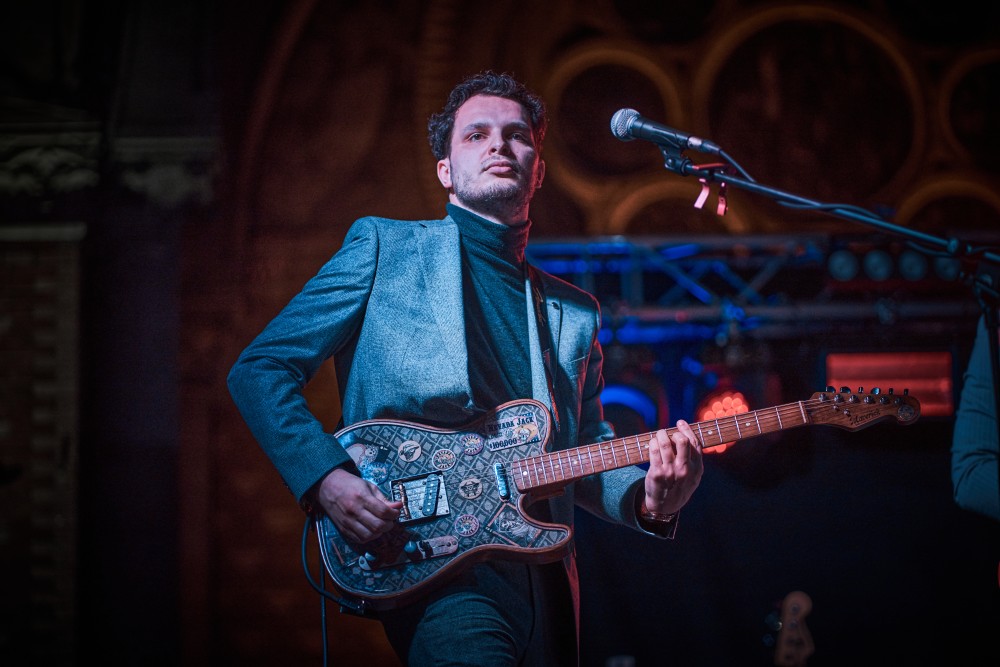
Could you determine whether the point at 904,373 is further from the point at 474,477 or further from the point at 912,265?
the point at 474,477

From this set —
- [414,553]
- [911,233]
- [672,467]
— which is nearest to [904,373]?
[911,233]

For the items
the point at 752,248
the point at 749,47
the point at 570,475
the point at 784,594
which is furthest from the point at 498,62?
the point at 784,594

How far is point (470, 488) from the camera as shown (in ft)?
7.73

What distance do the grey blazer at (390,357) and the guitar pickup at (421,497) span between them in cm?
19

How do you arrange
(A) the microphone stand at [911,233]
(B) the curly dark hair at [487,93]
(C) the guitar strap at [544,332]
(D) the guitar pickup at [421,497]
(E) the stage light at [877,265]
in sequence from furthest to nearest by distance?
(E) the stage light at [877,265], (B) the curly dark hair at [487,93], (C) the guitar strap at [544,332], (D) the guitar pickup at [421,497], (A) the microphone stand at [911,233]

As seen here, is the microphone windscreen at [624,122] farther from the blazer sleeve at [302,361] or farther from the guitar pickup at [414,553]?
the guitar pickup at [414,553]

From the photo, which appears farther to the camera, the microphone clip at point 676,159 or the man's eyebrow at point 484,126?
the man's eyebrow at point 484,126

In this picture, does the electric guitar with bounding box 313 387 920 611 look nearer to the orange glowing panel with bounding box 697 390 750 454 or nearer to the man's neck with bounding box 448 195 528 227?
the man's neck with bounding box 448 195 528 227

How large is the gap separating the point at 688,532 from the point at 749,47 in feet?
7.76

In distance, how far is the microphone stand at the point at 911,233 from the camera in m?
2.23

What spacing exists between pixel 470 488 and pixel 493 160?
1108mm

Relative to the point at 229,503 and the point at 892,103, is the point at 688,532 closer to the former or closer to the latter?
the point at 229,503

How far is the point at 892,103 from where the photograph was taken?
3945 mm

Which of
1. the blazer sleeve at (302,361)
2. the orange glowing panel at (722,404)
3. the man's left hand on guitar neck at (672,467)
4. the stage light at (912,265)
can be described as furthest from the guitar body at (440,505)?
the stage light at (912,265)
